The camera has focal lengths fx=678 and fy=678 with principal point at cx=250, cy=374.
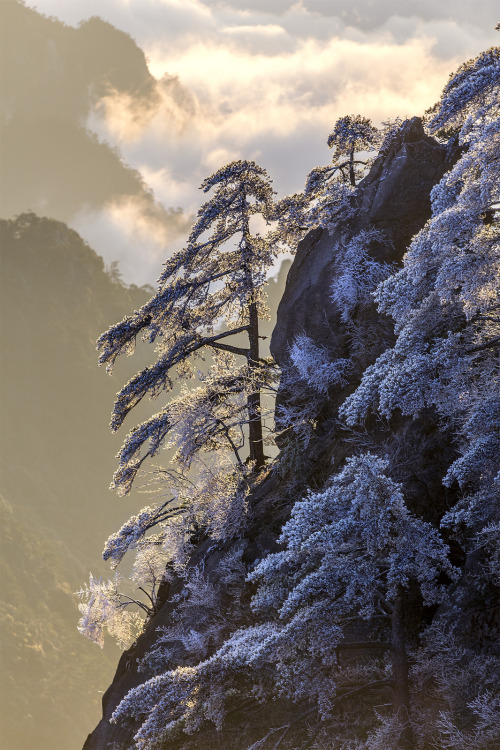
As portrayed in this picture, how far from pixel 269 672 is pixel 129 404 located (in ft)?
25.2

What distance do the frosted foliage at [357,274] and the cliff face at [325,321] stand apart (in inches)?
8.6

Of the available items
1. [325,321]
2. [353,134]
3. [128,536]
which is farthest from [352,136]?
[128,536]

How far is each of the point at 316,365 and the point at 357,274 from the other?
7.59 feet

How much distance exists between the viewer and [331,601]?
885 centimetres

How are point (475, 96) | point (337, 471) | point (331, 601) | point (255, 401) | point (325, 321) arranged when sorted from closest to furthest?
1. point (331, 601)
2. point (475, 96)
3. point (337, 471)
4. point (325, 321)
5. point (255, 401)

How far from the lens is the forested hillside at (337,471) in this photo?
8.84 metres

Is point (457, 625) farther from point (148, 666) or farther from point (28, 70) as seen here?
point (28, 70)

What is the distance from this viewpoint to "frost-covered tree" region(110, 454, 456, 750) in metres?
8.34

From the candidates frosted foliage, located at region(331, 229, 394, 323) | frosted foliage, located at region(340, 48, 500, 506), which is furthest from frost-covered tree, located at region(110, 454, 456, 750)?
frosted foliage, located at region(331, 229, 394, 323)

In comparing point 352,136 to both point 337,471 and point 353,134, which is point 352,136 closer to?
point 353,134

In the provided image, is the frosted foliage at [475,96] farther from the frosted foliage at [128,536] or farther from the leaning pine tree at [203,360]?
the frosted foliage at [128,536]

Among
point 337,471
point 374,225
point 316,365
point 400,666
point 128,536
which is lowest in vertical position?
point 400,666

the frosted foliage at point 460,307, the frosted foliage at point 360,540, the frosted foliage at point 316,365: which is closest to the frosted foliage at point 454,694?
the frosted foliage at point 360,540

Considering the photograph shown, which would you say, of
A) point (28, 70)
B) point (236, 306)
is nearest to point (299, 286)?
point (236, 306)
